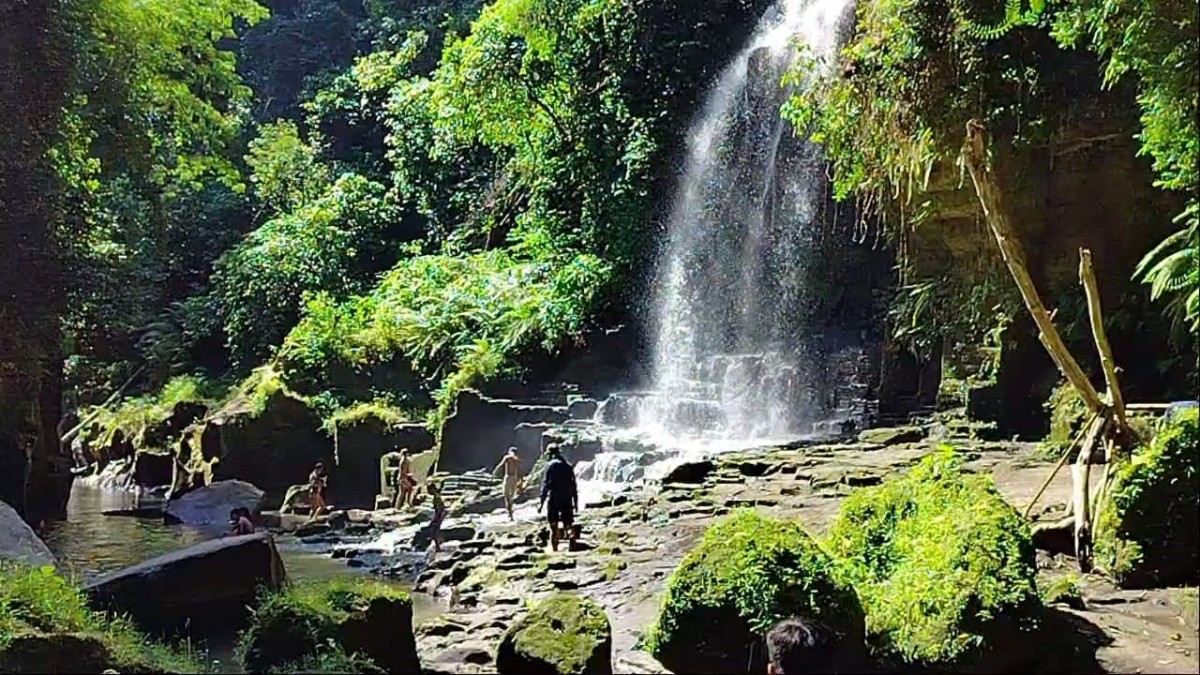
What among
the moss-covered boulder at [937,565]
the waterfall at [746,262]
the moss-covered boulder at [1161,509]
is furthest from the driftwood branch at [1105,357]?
the waterfall at [746,262]

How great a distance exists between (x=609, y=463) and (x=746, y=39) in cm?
811

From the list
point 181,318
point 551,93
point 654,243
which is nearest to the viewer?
point 654,243

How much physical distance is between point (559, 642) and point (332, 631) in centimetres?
115

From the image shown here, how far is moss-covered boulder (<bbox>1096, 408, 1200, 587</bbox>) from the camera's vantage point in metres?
5.19

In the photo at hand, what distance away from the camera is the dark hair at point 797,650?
405cm

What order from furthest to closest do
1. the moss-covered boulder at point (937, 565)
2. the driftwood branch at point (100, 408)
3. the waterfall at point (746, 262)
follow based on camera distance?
the driftwood branch at point (100, 408), the waterfall at point (746, 262), the moss-covered boulder at point (937, 565)

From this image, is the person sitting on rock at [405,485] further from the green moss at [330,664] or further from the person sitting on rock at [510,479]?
the green moss at [330,664]

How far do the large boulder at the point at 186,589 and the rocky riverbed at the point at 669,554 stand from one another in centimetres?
127

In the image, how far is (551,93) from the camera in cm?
1909

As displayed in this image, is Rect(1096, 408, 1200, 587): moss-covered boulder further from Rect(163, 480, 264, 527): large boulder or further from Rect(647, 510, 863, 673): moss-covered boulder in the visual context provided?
Rect(163, 480, 264, 527): large boulder

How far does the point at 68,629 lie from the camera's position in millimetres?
5969

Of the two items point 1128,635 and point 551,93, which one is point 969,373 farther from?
point 551,93

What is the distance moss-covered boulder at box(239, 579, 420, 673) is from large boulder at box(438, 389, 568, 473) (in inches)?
347

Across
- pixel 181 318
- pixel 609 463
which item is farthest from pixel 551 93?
pixel 181 318
